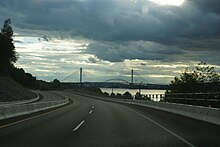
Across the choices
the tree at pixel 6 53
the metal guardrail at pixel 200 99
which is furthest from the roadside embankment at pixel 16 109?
the tree at pixel 6 53

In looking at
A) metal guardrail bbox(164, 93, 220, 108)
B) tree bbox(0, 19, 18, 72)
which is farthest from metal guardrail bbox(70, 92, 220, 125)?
tree bbox(0, 19, 18, 72)

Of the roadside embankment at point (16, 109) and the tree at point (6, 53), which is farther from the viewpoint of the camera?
the tree at point (6, 53)

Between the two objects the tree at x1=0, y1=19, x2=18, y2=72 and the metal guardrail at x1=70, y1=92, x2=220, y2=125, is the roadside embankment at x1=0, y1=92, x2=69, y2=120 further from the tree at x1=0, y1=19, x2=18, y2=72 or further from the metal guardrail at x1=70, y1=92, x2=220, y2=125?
the tree at x1=0, y1=19, x2=18, y2=72

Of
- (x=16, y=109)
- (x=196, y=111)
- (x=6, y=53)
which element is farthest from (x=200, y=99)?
(x=6, y=53)

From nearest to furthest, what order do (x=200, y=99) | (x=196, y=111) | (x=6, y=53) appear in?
(x=196, y=111) → (x=200, y=99) → (x=6, y=53)

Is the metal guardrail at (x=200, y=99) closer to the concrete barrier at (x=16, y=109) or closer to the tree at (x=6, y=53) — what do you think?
the concrete barrier at (x=16, y=109)

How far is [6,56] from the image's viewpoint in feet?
372

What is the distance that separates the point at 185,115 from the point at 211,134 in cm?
1082

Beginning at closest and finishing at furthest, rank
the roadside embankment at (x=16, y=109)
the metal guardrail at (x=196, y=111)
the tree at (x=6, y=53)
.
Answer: the metal guardrail at (x=196, y=111) → the roadside embankment at (x=16, y=109) → the tree at (x=6, y=53)

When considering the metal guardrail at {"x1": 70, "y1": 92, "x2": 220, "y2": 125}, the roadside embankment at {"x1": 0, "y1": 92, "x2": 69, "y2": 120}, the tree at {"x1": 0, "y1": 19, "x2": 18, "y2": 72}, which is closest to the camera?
the metal guardrail at {"x1": 70, "y1": 92, "x2": 220, "y2": 125}

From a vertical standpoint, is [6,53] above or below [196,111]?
above

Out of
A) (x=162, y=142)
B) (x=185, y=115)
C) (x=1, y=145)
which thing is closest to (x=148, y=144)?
(x=162, y=142)

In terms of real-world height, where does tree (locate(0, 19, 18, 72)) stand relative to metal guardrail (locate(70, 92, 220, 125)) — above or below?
above

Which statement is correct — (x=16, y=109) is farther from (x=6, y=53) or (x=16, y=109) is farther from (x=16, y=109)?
(x=6, y=53)
